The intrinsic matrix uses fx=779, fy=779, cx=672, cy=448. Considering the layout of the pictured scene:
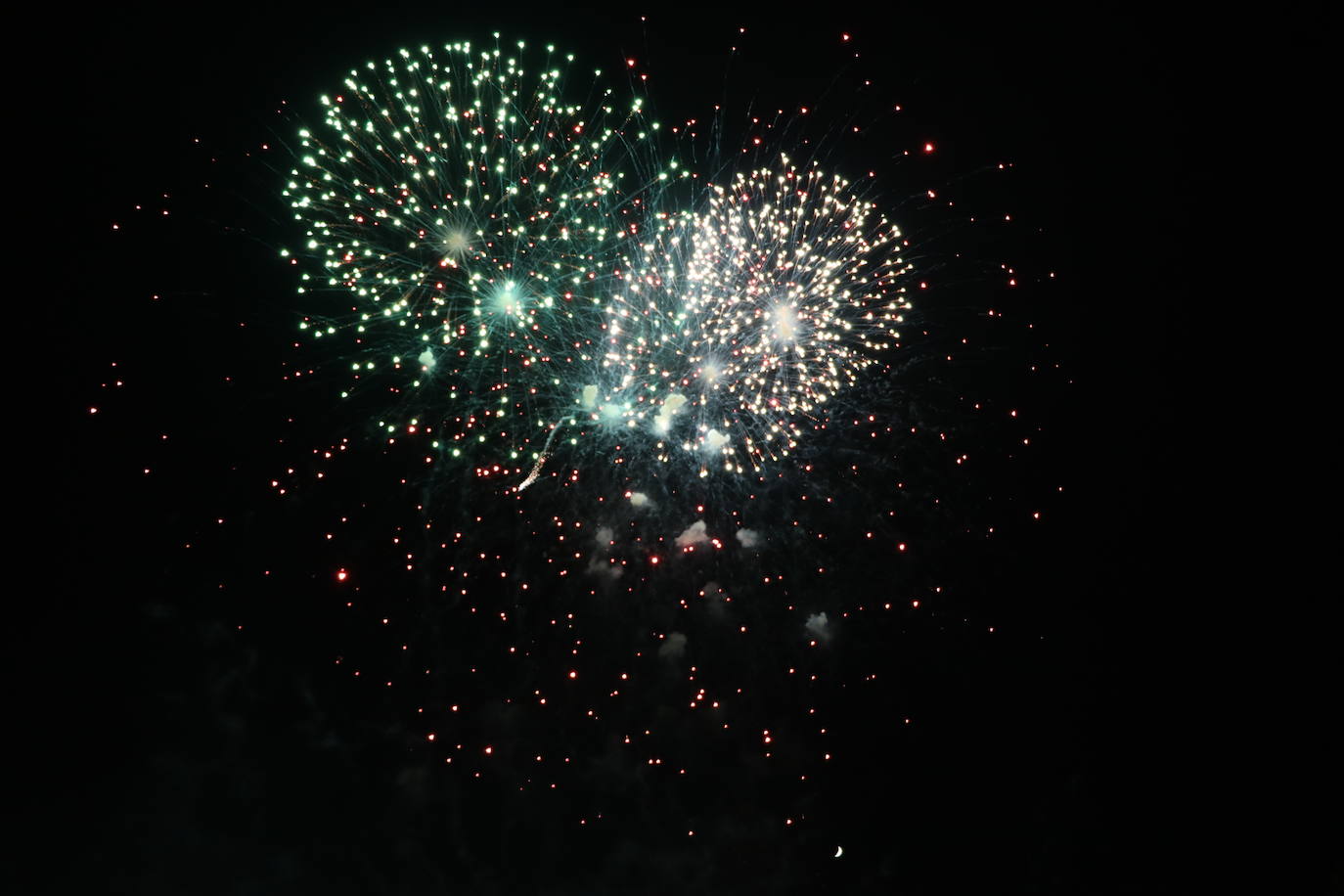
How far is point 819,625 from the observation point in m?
6.88

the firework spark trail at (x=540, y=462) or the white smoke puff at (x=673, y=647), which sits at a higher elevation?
the firework spark trail at (x=540, y=462)

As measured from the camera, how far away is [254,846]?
694 centimetres

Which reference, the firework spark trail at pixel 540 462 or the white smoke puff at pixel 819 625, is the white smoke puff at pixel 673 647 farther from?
the firework spark trail at pixel 540 462

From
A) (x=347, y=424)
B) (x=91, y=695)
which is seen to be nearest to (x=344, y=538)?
(x=347, y=424)

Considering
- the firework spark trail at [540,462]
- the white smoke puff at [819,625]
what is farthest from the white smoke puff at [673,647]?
the firework spark trail at [540,462]

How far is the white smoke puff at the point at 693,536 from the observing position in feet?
21.4

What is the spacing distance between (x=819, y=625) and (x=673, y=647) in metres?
1.30

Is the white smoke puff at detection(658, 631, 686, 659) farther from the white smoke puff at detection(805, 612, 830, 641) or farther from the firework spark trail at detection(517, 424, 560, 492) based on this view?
the firework spark trail at detection(517, 424, 560, 492)

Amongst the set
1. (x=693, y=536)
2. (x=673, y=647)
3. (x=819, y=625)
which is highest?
(x=693, y=536)

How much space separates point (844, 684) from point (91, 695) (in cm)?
644

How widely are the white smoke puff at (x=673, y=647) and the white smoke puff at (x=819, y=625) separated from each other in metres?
1.11

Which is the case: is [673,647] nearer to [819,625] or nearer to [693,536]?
[693,536]

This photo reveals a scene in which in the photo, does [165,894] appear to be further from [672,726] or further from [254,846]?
[672,726]

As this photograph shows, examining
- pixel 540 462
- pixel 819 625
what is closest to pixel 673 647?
pixel 819 625
